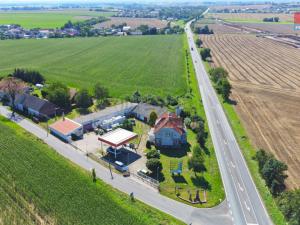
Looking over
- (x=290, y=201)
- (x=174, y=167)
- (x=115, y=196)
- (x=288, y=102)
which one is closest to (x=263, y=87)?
(x=288, y=102)

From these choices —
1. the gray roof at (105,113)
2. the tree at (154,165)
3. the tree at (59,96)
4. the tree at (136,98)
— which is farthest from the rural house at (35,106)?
the tree at (154,165)

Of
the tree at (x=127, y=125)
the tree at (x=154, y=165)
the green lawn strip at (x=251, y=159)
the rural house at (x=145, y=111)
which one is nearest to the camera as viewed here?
the green lawn strip at (x=251, y=159)

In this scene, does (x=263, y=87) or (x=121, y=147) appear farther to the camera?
(x=263, y=87)

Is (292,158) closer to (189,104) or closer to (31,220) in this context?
(189,104)

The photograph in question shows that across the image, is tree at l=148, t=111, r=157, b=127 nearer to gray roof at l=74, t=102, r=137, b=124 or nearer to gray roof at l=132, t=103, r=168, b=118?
gray roof at l=132, t=103, r=168, b=118

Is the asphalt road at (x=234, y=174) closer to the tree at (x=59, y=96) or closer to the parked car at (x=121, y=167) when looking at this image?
the parked car at (x=121, y=167)

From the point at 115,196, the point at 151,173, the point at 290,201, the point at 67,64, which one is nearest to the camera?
the point at 290,201

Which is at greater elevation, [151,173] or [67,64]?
[67,64]

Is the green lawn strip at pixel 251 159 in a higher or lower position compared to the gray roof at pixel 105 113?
lower
